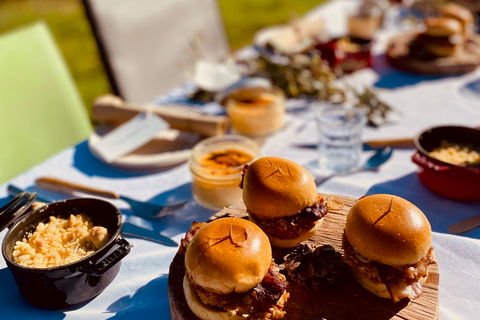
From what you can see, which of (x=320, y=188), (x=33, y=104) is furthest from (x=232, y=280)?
(x=33, y=104)

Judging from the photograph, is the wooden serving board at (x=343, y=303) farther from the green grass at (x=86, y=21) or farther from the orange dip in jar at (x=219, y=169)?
the green grass at (x=86, y=21)

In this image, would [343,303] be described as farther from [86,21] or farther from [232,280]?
[86,21]

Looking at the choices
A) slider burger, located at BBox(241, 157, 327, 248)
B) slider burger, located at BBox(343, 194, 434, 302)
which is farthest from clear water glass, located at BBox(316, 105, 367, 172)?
slider burger, located at BBox(343, 194, 434, 302)

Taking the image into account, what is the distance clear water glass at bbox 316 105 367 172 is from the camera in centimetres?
174

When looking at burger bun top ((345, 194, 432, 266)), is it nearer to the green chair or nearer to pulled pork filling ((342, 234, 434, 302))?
pulled pork filling ((342, 234, 434, 302))

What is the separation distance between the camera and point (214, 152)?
171 centimetres

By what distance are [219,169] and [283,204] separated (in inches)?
15.2

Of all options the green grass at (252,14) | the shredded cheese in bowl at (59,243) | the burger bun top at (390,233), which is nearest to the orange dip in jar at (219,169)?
the shredded cheese in bowl at (59,243)

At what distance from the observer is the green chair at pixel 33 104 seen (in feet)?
7.33

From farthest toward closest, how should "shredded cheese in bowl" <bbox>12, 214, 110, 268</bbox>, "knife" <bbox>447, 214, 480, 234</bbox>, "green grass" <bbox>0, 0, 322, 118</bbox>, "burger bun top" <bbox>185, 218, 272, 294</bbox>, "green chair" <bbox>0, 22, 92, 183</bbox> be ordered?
"green grass" <bbox>0, 0, 322, 118</bbox> < "green chair" <bbox>0, 22, 92, 183</bbox> < "knife" <bbox>447, 214, 480, 234</bbox> < "shredded cheese in bowl" <bbox>12, 214, 110, 268</bbox> < "burger bun top" <bbox>185, 218, 272, 294</bbox>

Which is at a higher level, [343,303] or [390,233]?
[390,233]

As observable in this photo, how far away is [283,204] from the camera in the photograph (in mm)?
1168

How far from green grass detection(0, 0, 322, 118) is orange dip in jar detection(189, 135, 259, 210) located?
11.2 ft

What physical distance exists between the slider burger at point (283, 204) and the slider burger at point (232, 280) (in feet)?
0.62
